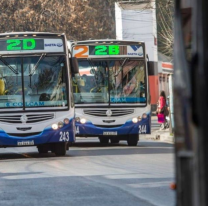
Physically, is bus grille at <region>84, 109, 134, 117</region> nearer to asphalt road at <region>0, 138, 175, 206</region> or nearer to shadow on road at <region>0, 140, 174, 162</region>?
shadow on road at <region>0, 140, 174, 162</region>

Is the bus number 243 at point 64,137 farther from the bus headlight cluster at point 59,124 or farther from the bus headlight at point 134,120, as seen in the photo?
the bus headlight at point 134,120

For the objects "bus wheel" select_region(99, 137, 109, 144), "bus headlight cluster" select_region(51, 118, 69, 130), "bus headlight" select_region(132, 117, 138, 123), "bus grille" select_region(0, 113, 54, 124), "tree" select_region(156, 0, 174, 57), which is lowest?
"bus wheel" select_region(99, 137, 109, 144)

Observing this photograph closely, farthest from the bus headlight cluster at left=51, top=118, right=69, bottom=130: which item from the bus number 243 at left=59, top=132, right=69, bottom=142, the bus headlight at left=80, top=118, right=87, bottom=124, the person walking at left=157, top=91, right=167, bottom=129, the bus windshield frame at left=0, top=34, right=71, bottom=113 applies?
the person walking at left=157, top=91, right=167, bottom=129

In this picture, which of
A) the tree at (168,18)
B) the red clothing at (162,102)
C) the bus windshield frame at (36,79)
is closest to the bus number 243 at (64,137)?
the bus windshield frame at (36,79)

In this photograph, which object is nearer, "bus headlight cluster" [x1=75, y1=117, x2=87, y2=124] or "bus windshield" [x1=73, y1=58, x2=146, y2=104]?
"bus headlight cluster" [x1=75, y1=117, x2=87, y2=124]

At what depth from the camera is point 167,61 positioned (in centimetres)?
7219

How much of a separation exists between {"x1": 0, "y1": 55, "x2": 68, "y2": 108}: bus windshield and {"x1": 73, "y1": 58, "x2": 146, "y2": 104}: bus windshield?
172 inches

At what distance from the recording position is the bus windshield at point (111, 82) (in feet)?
76.5

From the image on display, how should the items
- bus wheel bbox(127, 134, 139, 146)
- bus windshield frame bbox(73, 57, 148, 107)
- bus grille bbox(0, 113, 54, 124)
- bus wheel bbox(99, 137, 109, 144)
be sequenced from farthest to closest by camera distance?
bus wheel bbox(99, 137, 109, 144), bus wheel bbox(127, 134, 139, 146), bus windshield frame bbox(73, 57, 148, 107), bus grille bbox(0, 113, 54, 124)

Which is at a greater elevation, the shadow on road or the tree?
the tree

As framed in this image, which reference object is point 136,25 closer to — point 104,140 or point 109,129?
point 104,140

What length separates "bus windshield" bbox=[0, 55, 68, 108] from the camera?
18734mm

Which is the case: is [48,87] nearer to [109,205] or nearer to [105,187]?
[105,187]

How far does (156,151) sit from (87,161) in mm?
3843
